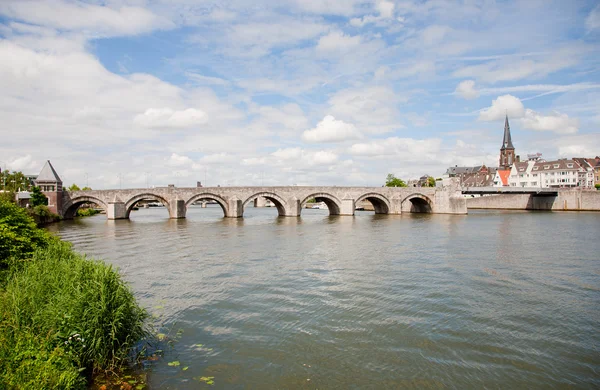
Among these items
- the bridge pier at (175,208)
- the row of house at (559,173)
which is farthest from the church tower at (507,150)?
the bridge pier at (175,208)

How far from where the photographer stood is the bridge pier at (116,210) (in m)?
55.0

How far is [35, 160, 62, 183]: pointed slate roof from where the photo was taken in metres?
54.2

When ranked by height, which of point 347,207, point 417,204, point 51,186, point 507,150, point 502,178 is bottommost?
point 417,204

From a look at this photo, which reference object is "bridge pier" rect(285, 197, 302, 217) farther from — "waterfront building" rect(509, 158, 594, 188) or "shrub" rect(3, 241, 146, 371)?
"waterfront building" rect(509, 158, 594, 188)

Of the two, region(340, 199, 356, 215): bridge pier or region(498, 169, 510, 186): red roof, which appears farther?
region(498, 169, 510, 186): red roof

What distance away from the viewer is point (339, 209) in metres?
63.2

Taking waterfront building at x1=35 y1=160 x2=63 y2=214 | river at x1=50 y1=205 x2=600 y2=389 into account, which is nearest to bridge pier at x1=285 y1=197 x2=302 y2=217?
waterfront building at x1=35 y1=160 x2=63 y2=214

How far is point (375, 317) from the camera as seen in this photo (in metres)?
12.0

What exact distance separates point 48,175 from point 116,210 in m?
10.2

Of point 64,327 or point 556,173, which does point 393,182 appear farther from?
point 64,327

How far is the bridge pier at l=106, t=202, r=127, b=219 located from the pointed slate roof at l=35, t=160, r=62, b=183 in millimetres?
7883

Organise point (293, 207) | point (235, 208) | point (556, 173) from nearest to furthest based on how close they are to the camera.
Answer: point (235, 208)
point (293, 207)
point (556, 173)

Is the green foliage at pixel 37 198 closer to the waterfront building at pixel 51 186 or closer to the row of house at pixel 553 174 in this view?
the waterfront building at pixel 51 186

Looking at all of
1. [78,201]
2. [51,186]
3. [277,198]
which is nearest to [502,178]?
[277,198]
